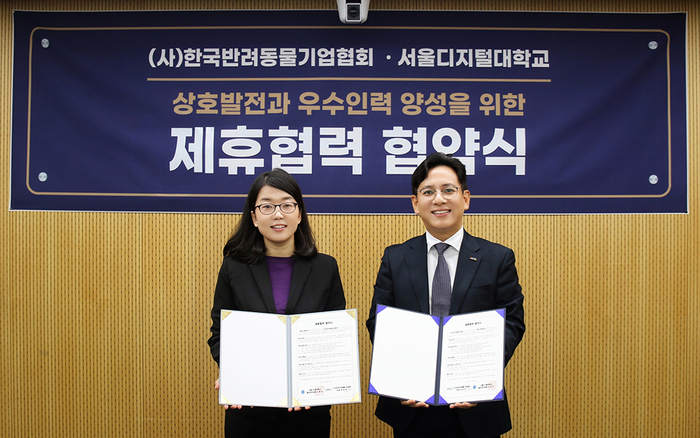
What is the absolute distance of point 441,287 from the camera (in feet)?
5.60

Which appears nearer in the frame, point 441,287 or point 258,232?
point 441,287

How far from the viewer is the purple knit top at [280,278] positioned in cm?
175

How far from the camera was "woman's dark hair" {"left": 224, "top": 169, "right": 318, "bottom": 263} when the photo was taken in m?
1.77

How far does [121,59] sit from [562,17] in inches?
120

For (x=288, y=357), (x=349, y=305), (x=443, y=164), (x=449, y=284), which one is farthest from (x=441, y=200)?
(x=349, y=305)

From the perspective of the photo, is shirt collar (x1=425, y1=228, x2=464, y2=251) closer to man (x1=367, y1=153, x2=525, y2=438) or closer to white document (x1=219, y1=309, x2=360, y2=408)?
man (x1=367, y1=153, x2=525, y2=438)

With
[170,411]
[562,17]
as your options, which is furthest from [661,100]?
[170,411]

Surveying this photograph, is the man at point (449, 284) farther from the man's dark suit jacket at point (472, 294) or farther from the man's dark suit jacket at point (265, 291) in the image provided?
the man's dark suit jacket at point (265, 291)

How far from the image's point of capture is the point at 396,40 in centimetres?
273

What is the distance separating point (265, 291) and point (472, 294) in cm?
87

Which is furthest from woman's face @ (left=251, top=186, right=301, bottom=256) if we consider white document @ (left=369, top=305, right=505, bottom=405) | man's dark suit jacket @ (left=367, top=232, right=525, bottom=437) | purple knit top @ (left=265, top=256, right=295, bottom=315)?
white document @ (left=369, top=305, right=505, bottom=405)

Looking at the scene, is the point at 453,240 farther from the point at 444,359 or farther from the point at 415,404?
the point at 415,404

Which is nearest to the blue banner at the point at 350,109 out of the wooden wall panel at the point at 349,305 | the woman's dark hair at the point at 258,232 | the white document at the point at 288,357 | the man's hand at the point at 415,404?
the wooden wall panel at the point at 349,305

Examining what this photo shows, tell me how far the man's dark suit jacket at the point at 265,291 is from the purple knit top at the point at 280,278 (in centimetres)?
4
